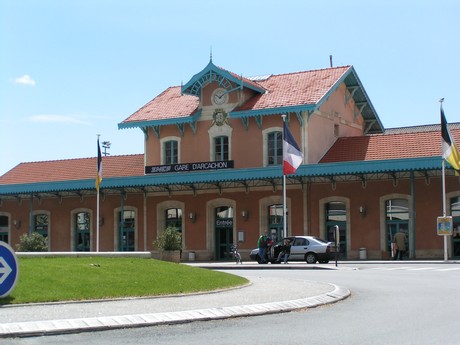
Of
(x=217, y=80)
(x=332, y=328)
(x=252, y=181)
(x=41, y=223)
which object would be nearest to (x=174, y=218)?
(x=252, y=181)

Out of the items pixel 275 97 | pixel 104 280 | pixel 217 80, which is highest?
pixel 217 80

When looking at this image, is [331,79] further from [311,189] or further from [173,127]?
[173,127]

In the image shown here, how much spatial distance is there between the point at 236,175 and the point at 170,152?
22.4ft

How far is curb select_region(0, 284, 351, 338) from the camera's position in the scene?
10781mm

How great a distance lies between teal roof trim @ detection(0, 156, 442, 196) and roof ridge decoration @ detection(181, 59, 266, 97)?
5406 millimetres

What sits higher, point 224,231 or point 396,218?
point 396,218

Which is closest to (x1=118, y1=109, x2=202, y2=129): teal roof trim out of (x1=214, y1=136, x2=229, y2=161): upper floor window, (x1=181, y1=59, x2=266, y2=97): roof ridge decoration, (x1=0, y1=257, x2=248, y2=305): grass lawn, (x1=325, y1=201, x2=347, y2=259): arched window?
(x1=181, y1=59, x2=266, y2=97): roof ridge decoration

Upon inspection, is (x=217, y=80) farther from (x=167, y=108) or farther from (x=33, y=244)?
(x=33, y=244)

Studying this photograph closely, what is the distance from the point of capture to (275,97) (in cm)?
4234

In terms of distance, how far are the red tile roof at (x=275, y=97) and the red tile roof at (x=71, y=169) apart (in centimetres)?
364

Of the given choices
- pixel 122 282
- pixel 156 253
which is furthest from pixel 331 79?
pixel 122 282

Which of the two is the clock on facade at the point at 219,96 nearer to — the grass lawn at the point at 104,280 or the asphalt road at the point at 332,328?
the grass lawn at the point at 104,280

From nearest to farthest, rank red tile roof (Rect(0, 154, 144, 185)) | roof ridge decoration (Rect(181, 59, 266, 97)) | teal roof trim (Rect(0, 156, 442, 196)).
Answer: teal roof trim (Rect(0, 156, 442, 196)) < roof ridge decoration (Rect(181, 59, 266, 97)) < red tile roof (Rect(0, 154, 144, 185))

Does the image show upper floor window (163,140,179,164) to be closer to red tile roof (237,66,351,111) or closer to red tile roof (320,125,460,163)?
red tile roof (237,66,351,111)
